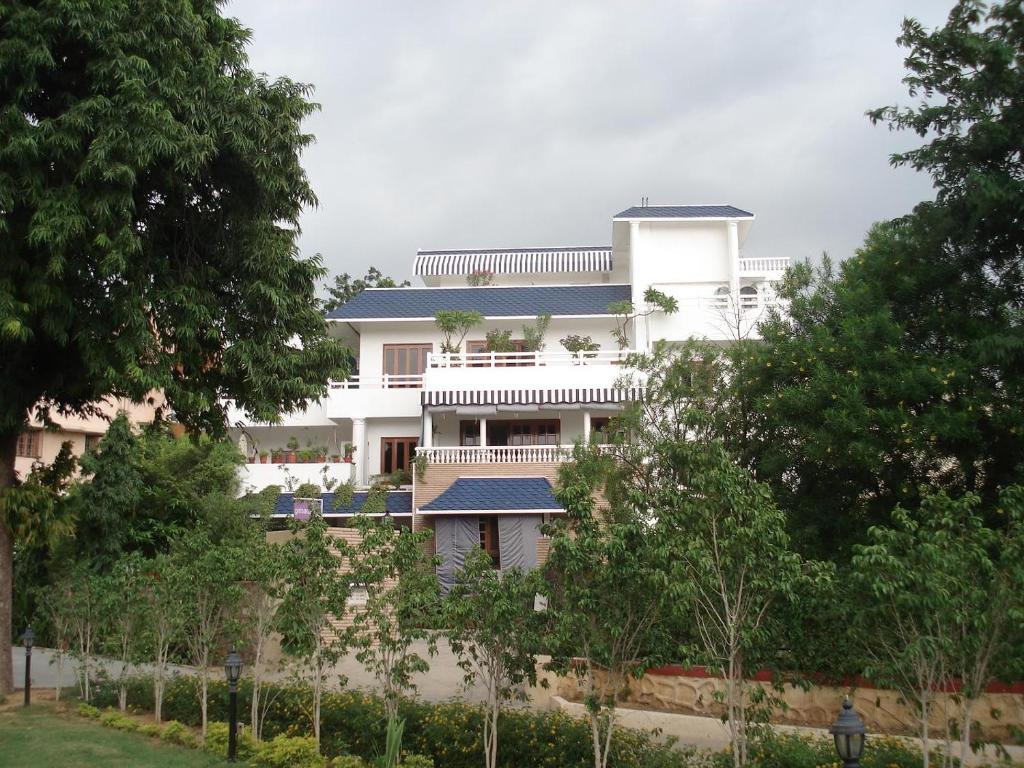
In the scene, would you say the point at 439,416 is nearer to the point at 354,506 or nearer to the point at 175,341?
the point at 354,506

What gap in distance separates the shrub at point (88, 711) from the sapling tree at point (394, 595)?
19.3 ft

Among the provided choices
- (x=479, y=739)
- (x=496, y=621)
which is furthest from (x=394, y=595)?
(x=479, y=739)

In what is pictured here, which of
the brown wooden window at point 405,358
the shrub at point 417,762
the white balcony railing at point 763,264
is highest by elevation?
the white balcony railing at point 763,264

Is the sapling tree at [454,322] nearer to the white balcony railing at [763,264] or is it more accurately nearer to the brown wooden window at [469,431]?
the brown wooden window at [469,431]

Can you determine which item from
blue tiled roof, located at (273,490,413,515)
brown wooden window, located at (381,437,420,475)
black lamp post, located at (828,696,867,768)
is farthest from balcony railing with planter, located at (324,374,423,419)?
black lamp post, located at (828,696,867,768)

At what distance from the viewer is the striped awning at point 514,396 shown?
30047 millimetres

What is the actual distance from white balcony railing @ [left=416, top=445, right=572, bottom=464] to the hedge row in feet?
46.8

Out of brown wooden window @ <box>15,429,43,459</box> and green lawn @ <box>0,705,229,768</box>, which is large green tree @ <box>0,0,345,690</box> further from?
brown wooden window @ <box>15,429,43,459</box>

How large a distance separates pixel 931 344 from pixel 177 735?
1282 cm

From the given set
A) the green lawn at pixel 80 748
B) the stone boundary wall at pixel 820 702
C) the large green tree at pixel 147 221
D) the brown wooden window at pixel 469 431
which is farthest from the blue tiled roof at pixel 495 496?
the green lawn at pixel 80 748

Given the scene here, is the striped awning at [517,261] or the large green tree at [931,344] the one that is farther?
the striped awning at [517,261]

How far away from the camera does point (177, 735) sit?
13.5m

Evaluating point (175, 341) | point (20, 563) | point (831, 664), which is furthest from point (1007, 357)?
point (20, 563)

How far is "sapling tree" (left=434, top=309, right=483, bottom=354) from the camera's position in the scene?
32906mm
